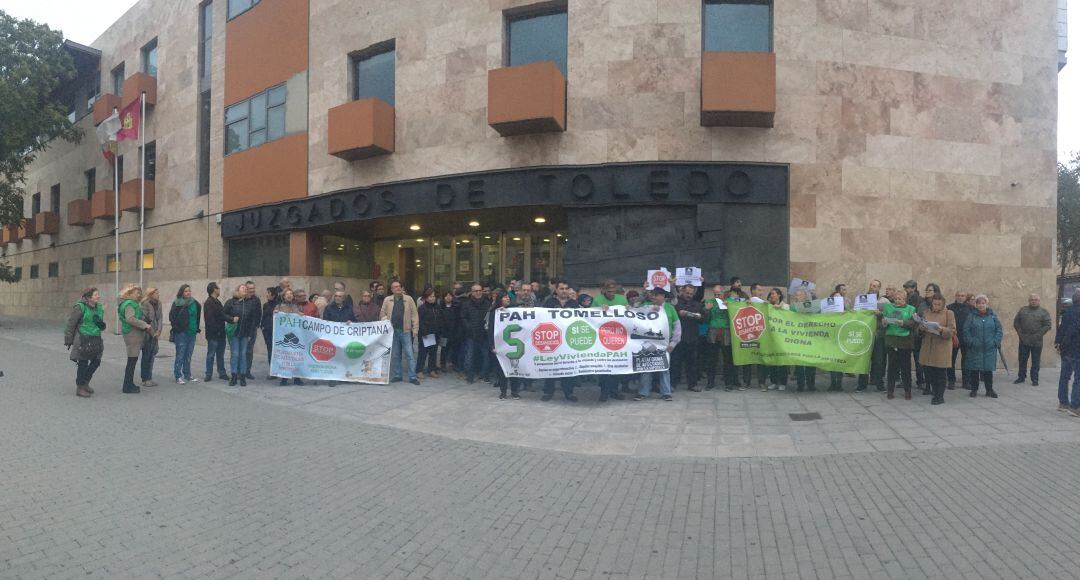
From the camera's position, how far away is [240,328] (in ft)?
32.7

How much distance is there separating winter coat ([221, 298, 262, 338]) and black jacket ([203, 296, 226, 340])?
2.7 inches

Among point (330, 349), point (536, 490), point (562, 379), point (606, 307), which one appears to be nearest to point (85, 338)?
point (330, 349)

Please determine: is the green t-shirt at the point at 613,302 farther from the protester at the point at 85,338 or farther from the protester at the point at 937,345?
the protester at the point at 85,338

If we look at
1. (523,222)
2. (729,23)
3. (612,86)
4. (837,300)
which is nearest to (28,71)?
(523,222)

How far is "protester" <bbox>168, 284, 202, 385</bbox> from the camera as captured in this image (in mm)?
9883

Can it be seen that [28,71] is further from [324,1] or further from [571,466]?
[571,466]

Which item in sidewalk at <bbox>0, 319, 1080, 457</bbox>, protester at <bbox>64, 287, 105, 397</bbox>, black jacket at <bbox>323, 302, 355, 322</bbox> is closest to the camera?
sidewalk at <bbox>0, 319, 1080, 457</bbox>

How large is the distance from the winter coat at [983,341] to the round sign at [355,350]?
411 inches

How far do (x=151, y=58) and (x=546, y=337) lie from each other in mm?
24587

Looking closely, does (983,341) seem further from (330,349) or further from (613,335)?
(330,349)

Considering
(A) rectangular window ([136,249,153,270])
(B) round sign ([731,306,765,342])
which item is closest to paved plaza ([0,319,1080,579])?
(B) round sign ([731,306,765,342])

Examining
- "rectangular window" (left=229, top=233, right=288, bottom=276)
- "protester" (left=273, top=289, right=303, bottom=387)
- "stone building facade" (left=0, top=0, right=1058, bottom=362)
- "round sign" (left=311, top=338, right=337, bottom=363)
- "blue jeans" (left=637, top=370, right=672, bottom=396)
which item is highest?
"stone building facade" (left=0, top=0, right=1058, bottom=362)

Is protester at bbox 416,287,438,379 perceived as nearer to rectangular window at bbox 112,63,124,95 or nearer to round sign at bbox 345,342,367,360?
round sign at bbox 345,342,367,360

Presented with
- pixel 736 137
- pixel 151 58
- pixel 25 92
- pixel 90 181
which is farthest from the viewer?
pixel 90 181
